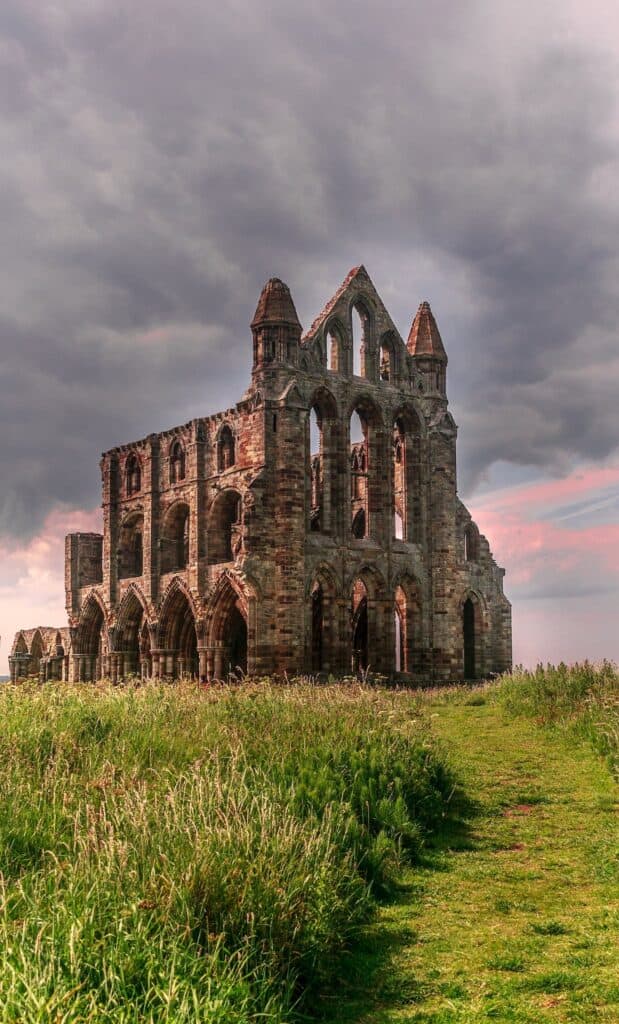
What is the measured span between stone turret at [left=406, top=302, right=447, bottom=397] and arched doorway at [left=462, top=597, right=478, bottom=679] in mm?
8298

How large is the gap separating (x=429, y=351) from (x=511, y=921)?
30579mm

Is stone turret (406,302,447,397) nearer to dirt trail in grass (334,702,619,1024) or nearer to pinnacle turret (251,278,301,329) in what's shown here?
pinnacle turret (251,278,301,329)

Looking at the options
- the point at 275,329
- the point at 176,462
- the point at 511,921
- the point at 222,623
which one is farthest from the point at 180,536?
the point at 511,921

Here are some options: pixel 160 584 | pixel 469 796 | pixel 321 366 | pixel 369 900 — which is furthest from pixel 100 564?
pixel 369 900

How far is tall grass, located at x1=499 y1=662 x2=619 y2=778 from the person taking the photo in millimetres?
15630

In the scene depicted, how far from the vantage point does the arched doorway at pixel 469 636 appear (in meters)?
37.8

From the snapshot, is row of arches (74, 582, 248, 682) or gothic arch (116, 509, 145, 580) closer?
row of arches (74, 582, 248, 682)

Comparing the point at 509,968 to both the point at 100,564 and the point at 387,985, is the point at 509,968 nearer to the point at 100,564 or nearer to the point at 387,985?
the point at 387,985

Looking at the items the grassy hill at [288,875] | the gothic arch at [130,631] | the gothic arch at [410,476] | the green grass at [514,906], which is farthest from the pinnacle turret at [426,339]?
the grassy hill at [288,875]

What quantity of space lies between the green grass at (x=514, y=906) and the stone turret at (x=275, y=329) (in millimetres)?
18220

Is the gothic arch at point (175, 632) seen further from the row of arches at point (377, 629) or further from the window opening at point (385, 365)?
the window opening at point (385, 365)

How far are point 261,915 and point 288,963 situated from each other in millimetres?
377

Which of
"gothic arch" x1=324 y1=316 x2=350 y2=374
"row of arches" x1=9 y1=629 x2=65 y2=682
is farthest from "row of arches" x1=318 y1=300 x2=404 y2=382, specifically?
"row of arches" x1=9 y1=629 x2=65 y2=682

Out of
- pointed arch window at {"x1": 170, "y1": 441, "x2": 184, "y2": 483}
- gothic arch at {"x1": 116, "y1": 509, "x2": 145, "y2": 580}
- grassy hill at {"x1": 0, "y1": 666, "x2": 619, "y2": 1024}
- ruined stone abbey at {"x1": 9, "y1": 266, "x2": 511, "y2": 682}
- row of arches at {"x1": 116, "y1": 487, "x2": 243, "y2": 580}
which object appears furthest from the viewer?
gothic arch at {"x1": 116, "y1": 509, "x2": 145, "y2": 580}
